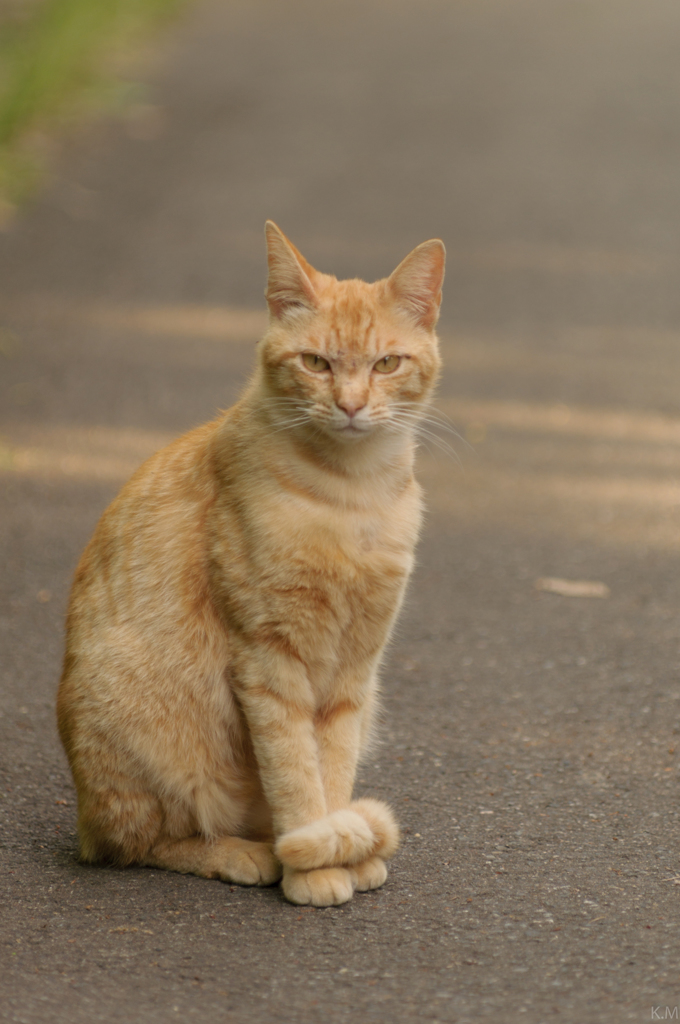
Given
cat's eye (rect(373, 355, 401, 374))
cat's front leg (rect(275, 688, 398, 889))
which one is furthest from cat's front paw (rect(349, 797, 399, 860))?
cat's eye (rect(373, 355, 401, 374))

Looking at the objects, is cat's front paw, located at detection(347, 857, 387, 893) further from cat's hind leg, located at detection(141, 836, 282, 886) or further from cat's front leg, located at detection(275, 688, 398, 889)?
cat's hind leg, located at detection(141, 836, 282, 886)

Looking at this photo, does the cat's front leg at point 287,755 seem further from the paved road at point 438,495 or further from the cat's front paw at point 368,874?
the paved road at point 438,495

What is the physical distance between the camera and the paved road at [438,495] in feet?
7.79

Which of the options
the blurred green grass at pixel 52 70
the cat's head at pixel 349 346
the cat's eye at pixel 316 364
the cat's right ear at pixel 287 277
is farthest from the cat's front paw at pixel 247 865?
the blurred green grass at pixel 52 70

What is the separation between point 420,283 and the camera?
2.74m

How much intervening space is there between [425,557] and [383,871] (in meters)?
2.01

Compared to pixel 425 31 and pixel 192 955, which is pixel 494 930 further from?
pixel 425 31

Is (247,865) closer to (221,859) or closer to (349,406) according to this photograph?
(221,859)

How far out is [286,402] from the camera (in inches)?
106

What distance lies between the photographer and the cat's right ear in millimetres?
2674

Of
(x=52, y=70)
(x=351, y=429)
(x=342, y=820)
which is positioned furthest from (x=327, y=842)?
(x=52, y=70)

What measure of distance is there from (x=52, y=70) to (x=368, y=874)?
7.71 m

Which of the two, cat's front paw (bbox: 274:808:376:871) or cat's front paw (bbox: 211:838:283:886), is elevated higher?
cat's front paw (bbox: 274:808:376:871)

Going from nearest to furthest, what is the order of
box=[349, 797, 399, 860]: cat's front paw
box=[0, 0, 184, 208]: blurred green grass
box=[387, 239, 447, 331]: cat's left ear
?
box=[349, 797, 399, 860]: cat's front paw → box=[387, 239, 447, 331]: cat's left ear → box=[0, 0, 184, 208]: blurred green grass
